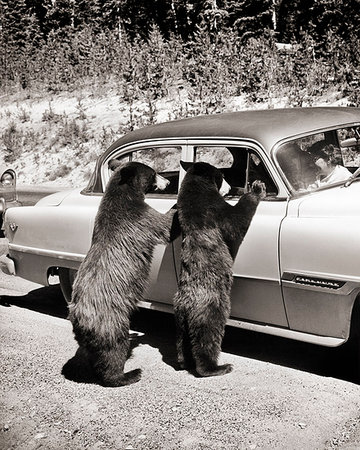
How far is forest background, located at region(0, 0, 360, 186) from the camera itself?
15.2 metres

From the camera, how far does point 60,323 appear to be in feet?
20.7

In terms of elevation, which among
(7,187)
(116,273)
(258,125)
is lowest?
(116,273)

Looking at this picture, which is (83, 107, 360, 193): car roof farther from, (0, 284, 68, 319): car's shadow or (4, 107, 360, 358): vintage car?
(0, 284, 68, 319): car's shadow

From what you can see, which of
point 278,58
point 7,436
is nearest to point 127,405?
point 7,436

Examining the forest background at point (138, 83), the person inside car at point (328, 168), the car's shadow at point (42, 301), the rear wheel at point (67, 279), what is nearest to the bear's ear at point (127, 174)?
the person inside car at point (328, 168)

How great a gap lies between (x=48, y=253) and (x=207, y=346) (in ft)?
6.98

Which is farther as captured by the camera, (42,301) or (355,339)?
(42,301)

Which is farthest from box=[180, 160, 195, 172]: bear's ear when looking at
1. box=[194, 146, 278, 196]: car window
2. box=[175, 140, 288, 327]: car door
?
box=[175, 140, 288, 327]: car door

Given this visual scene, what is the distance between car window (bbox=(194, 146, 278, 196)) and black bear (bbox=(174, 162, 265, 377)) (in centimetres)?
14

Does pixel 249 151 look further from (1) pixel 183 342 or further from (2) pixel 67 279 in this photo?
(2) pixel 67 279

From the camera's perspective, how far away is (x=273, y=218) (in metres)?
4.51

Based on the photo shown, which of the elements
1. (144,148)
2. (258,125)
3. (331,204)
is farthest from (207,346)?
(144,148)

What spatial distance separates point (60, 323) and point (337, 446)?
3.37 meters

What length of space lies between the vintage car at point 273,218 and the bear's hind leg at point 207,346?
0.99ft
